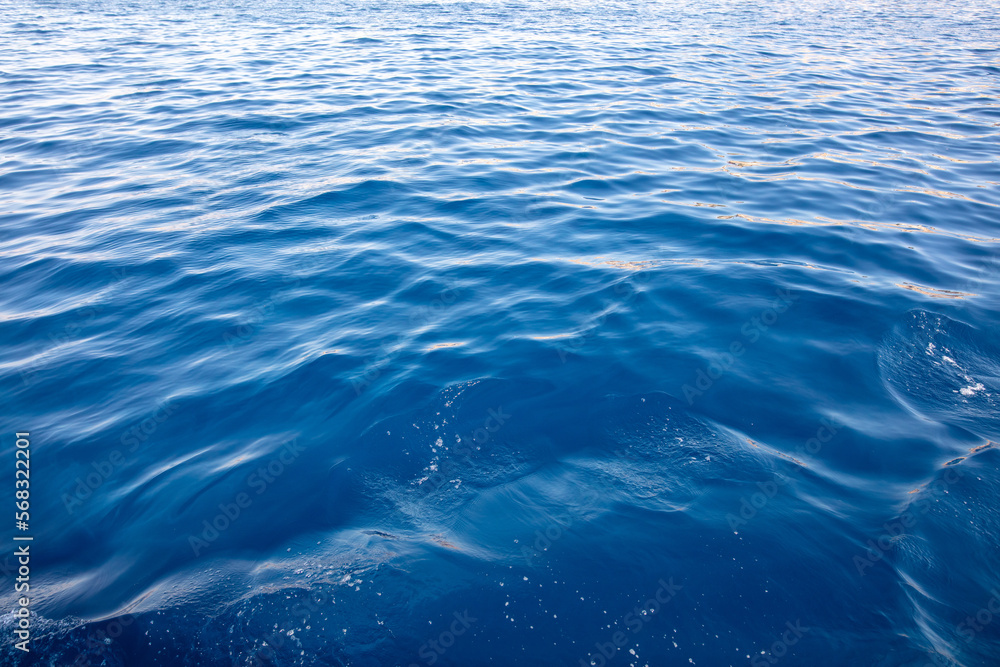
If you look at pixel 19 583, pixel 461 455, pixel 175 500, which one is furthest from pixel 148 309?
pixel 461 455

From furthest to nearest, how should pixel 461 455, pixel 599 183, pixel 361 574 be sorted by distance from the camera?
pixel 599 183
pixel 461 455
pixel 361 574

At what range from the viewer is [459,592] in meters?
3.44

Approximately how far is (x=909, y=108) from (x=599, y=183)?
8.45 m

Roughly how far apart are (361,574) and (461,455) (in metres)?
1.12

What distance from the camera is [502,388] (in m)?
4.97

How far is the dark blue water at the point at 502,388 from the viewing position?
10.9 feet

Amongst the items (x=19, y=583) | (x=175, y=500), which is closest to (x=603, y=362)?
(x=175, y=500)

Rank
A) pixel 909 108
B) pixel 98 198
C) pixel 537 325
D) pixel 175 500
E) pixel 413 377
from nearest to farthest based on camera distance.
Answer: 1. pixel 175 500
2. pixel 413 377
3. pixel 537 325
4. pixel 98 198
5. pixel 909 108

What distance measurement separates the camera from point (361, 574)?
11.5ft

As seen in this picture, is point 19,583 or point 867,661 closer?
point 867,661

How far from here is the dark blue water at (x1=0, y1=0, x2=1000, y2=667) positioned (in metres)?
3.34

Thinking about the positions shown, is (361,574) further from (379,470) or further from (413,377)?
(413,377)

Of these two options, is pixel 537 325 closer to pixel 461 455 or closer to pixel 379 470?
pixel 461 455

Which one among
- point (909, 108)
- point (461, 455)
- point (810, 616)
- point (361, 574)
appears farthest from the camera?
point (909, 108)
